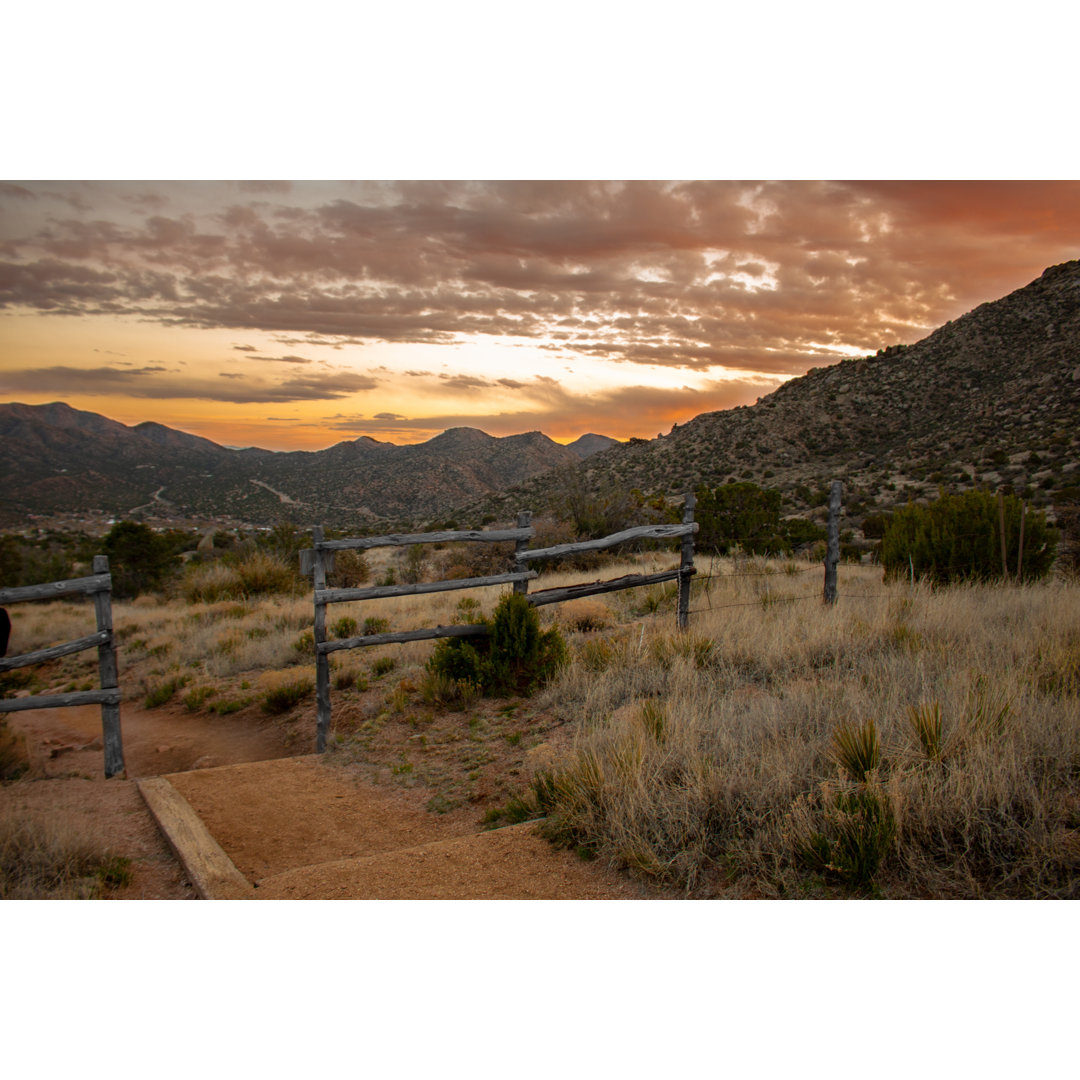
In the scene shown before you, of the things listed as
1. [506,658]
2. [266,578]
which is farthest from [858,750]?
[266,578]

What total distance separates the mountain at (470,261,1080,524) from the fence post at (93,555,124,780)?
14.4m

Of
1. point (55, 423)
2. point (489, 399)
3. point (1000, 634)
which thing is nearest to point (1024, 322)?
point (489, 399)

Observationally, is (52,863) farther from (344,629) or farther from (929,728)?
(344,629)

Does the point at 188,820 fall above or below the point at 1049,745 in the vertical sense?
below

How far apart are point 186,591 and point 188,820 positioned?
1238cm

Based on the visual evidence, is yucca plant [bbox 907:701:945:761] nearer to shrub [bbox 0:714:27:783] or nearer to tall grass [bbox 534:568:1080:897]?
tall grass [bbox 534:568:1080:897]

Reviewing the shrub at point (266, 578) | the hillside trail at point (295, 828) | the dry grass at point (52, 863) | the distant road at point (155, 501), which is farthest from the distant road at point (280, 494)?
the dry grass at point (52, 863)

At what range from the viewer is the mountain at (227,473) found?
24484mm

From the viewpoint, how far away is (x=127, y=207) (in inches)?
345

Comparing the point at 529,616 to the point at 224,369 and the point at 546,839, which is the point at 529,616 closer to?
the point at 546,839

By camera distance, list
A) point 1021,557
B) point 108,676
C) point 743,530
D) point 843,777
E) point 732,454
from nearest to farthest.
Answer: point 843,777
point 108,676
point 1021,557
point 743,530
point 732,454

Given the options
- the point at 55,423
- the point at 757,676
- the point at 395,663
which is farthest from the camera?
the point at 55,423

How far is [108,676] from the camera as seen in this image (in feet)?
17.9

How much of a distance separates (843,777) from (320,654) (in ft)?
14.7
